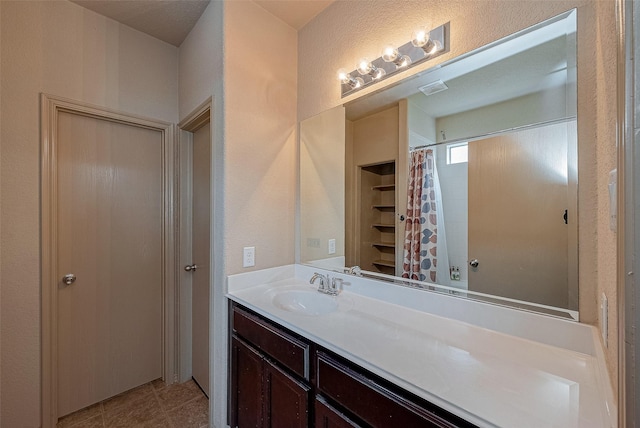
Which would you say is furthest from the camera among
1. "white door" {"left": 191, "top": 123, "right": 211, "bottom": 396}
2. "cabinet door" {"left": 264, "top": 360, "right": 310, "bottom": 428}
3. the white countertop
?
"white door" {"left": 191, "top": 123, "right": 211, "bottom": 396}

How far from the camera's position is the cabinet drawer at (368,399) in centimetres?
74

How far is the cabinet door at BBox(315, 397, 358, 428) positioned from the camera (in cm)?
92

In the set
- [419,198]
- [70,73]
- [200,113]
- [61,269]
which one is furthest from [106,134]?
[419,198]

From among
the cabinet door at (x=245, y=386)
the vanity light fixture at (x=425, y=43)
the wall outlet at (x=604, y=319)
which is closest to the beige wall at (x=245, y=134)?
the cabinet door at (x=245, y=386)

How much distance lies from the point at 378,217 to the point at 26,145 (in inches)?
83.0

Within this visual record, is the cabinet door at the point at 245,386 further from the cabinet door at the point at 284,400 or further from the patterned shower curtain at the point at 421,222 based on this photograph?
the patterned shower curtain at the point at 421,222

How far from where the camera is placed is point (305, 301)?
1592 millimetres

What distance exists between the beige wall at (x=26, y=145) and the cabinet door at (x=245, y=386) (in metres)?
1.21

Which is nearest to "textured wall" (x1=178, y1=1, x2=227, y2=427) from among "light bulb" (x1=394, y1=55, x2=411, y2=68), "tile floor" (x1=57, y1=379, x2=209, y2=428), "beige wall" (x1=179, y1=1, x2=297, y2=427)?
"beige wall" (x1=179, y1=1, x2=297, y2=427)

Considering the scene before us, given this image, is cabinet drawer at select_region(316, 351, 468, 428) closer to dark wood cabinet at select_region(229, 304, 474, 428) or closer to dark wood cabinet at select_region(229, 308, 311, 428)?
dark wood cabinet at select_region(229, 304, 474, 428)

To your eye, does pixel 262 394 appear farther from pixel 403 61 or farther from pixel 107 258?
pixel 403 61

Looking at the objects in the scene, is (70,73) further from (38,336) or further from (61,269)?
(38,336)

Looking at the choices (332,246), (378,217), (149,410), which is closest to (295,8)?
(378,217)

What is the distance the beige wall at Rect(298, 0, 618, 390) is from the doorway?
1.11 meters
